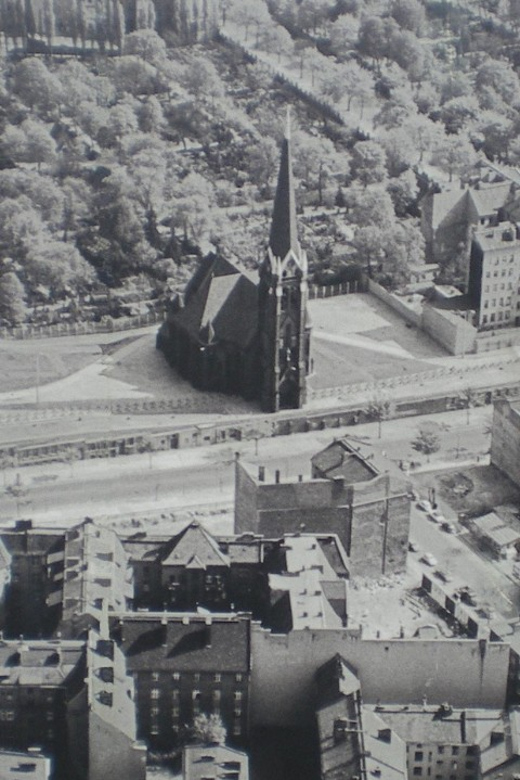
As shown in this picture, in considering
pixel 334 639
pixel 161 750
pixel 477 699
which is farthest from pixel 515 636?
pixel 161 750

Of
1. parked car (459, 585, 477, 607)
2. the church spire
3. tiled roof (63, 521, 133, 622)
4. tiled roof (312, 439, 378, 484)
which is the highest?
the church spire

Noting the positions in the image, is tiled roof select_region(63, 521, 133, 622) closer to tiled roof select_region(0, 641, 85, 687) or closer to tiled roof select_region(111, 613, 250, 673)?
tiled roof select_region(111, 613, 250, 673)

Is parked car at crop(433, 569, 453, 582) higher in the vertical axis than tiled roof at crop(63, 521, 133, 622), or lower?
lower

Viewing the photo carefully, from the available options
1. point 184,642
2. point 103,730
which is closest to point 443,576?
point 184,642

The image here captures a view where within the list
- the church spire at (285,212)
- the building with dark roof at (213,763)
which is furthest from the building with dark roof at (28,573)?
the church spire at (285,212)

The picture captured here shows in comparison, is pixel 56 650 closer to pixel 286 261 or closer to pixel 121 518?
pixel 121 518

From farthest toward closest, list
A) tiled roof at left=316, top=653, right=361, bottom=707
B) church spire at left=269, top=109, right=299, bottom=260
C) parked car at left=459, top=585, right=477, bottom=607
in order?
church spire at left=269, top=109, right=299, bottom=260 < parked car at left=459, top=585, right=477, bottom=607 < tiled roof at left=316, top=653, right=361, bottom=707

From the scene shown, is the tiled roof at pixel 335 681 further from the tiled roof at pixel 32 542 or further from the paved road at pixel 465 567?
the tiled roof at pixel 32 542

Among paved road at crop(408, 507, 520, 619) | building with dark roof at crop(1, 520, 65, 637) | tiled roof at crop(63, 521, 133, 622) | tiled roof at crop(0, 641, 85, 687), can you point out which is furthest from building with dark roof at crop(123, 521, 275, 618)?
paved road at crop(408, 507, 520, 619)
